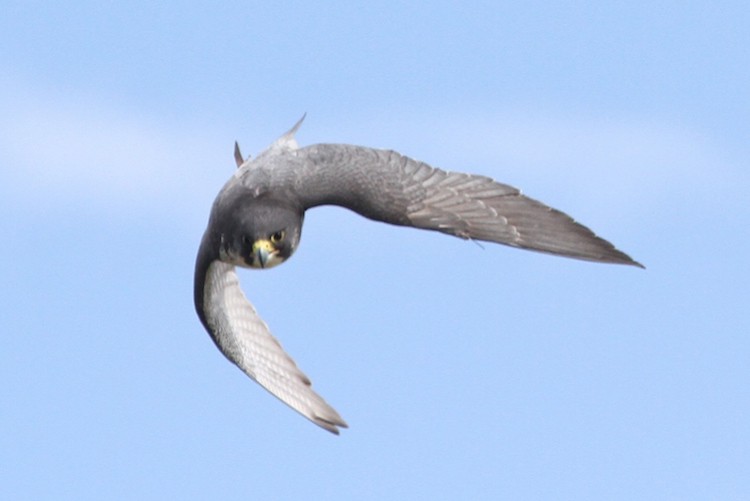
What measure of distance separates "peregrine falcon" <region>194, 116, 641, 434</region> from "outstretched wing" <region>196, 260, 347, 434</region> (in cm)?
44

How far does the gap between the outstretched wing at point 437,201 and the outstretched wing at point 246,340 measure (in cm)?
163

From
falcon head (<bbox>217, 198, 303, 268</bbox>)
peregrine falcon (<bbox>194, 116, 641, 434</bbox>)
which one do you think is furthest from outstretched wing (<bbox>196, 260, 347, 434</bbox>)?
falcon head (<bbox>217, 198, 303, 268</bbox>)

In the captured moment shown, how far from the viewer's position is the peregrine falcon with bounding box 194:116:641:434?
12.6m

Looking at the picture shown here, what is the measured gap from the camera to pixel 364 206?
43.5 feet

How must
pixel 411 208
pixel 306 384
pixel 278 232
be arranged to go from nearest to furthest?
pixel 278 232
pixel 411 208
pixel 306 384

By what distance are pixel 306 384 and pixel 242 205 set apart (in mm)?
2429

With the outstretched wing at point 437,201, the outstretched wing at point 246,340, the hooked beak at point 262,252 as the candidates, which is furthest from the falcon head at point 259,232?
the outstretched wing at point 246,340

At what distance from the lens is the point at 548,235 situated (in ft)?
43.3

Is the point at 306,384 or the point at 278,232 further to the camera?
the point at 306,384

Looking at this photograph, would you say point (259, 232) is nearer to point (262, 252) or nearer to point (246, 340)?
point (262, 252)

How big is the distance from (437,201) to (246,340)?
254 centimetres

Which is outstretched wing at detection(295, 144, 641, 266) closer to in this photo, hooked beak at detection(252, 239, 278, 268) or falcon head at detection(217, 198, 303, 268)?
falcon head at detection(217, 198, 303, 268)

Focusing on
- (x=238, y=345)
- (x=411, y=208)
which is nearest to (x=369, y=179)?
(x=411, y=208)

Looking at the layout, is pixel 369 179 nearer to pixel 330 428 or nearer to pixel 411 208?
pixel 411 208
